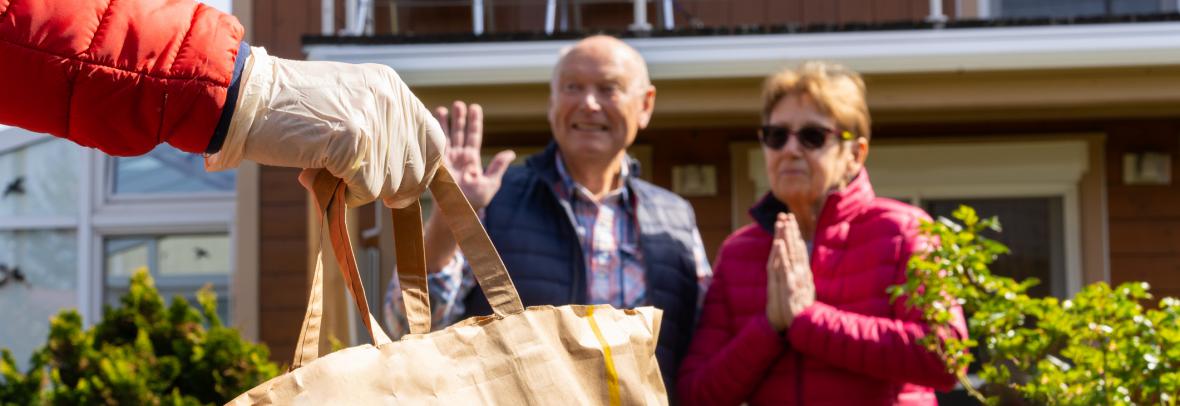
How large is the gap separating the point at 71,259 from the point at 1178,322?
733cm

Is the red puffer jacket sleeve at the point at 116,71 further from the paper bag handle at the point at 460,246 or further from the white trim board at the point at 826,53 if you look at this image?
the white trim board at the point at 826,53

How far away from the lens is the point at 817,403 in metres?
2.88

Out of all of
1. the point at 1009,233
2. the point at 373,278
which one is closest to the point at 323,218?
the point at 373,278

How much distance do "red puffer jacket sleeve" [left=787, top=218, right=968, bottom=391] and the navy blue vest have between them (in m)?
0.37

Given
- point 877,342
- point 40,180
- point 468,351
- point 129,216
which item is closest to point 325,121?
point 468,351

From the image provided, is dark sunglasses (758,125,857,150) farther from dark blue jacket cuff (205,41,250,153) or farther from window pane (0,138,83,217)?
window pane (0,138,83,217)

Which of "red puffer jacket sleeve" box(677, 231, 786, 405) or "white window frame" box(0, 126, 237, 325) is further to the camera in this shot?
"white window frame" box(0, 126, 237, 325)

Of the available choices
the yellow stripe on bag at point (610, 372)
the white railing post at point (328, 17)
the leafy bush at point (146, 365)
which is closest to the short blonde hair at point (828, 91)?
the yellow stripe on bag at point (610, 372)

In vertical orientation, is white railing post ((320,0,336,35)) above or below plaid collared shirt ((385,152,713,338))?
above

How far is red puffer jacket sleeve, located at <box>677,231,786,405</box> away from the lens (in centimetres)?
Answer: 290

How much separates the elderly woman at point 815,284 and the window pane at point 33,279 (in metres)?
6.16

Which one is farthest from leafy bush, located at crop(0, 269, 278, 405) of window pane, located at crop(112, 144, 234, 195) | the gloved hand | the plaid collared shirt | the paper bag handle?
the gloved hand

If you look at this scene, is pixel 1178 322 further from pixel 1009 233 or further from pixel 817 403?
pixel 1009 233

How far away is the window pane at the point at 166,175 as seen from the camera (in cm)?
813
